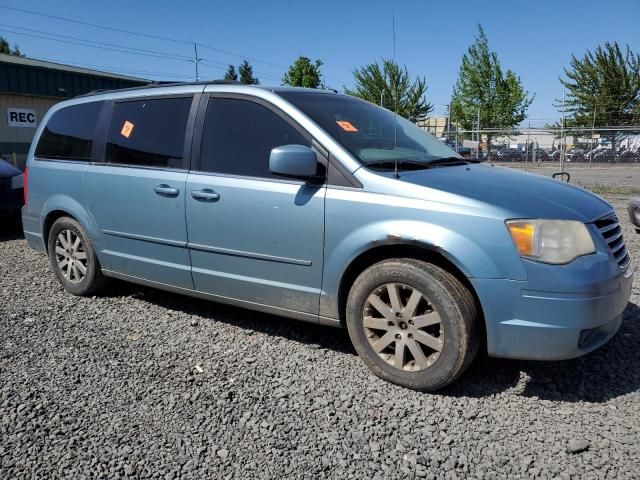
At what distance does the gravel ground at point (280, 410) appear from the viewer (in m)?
2.42

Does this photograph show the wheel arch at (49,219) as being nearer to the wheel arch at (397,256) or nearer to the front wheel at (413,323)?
the wheel arch at (397,256)

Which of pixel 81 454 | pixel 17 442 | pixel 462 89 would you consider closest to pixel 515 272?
pixel 81 454

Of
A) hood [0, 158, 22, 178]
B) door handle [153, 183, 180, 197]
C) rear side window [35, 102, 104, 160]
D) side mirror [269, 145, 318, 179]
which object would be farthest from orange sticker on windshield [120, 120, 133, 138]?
hood [0, 158, 22, 178]

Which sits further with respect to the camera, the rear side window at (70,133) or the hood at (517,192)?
the rear side window at (70,133)

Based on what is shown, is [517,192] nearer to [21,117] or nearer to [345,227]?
[345,227]

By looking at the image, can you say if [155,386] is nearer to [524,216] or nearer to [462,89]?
[524,216]

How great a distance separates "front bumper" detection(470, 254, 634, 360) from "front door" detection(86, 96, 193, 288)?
2177mm

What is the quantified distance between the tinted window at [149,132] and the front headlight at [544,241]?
7.83ft

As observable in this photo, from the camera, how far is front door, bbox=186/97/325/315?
132 inches

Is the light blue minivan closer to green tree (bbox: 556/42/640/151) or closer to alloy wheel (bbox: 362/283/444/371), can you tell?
alloy wheel (bbox: 362/283/444/371)

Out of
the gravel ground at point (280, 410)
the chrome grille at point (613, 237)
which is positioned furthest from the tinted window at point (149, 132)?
the chrome grille at point (613, 237)

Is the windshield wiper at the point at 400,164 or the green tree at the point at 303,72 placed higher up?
the green tree at the point at 303,72

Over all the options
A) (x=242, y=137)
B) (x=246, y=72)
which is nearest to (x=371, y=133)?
(x=242, y=137)

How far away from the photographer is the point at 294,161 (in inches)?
125
